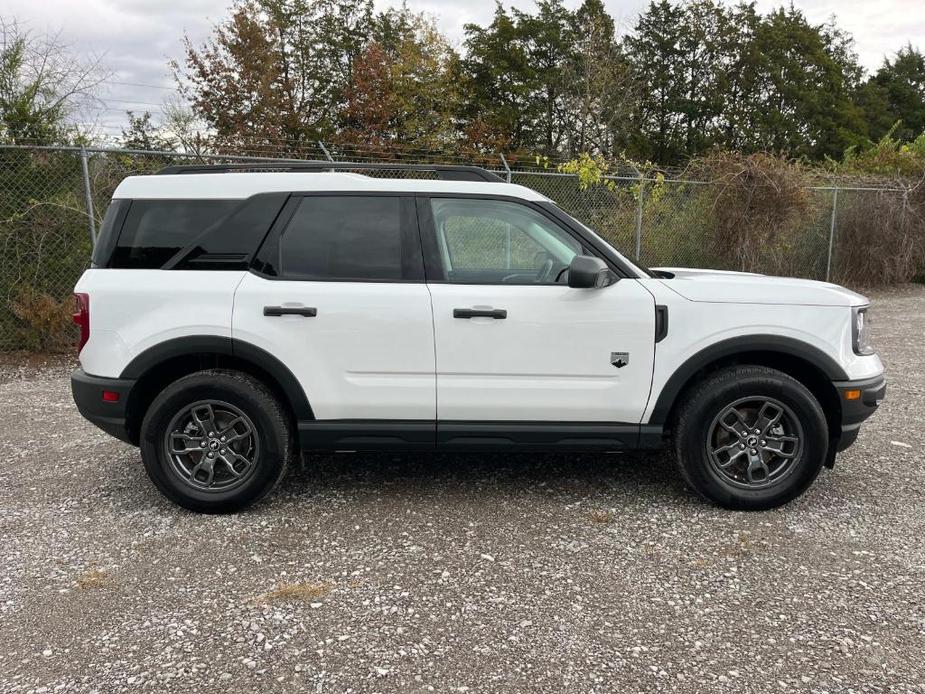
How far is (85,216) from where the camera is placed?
296 inches

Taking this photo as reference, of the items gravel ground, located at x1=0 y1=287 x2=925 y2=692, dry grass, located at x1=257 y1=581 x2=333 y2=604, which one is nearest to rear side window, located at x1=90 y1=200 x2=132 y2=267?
gravel ground, located at x1=0 y1=287 x2=925 y2=692

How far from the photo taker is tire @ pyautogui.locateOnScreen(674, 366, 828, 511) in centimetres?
365

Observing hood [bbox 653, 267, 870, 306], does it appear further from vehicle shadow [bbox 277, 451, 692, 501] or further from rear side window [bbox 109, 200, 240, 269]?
rear side window [bbox 109, 200, 240, 269]

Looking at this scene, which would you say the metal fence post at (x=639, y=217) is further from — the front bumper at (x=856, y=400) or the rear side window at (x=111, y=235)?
the rear side window at (x=111, y=235)

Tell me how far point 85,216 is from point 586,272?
637 cm

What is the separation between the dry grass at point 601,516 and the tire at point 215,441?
1715 millimetres

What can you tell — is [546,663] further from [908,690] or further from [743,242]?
[743,242]

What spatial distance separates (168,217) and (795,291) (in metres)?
3.44

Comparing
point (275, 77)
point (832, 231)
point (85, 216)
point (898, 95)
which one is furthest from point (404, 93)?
point (898, 95)

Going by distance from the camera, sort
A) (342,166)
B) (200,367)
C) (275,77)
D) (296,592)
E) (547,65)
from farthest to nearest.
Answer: (547,65) < (275,77) < (342,166) < (200,367) < (296,592)

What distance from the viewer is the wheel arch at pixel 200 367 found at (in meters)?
3.63

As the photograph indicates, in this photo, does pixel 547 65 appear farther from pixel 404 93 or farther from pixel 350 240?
pixel 350 240

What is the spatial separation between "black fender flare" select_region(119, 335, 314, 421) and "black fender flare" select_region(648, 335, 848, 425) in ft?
6.60

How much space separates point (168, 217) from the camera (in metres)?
3.72
